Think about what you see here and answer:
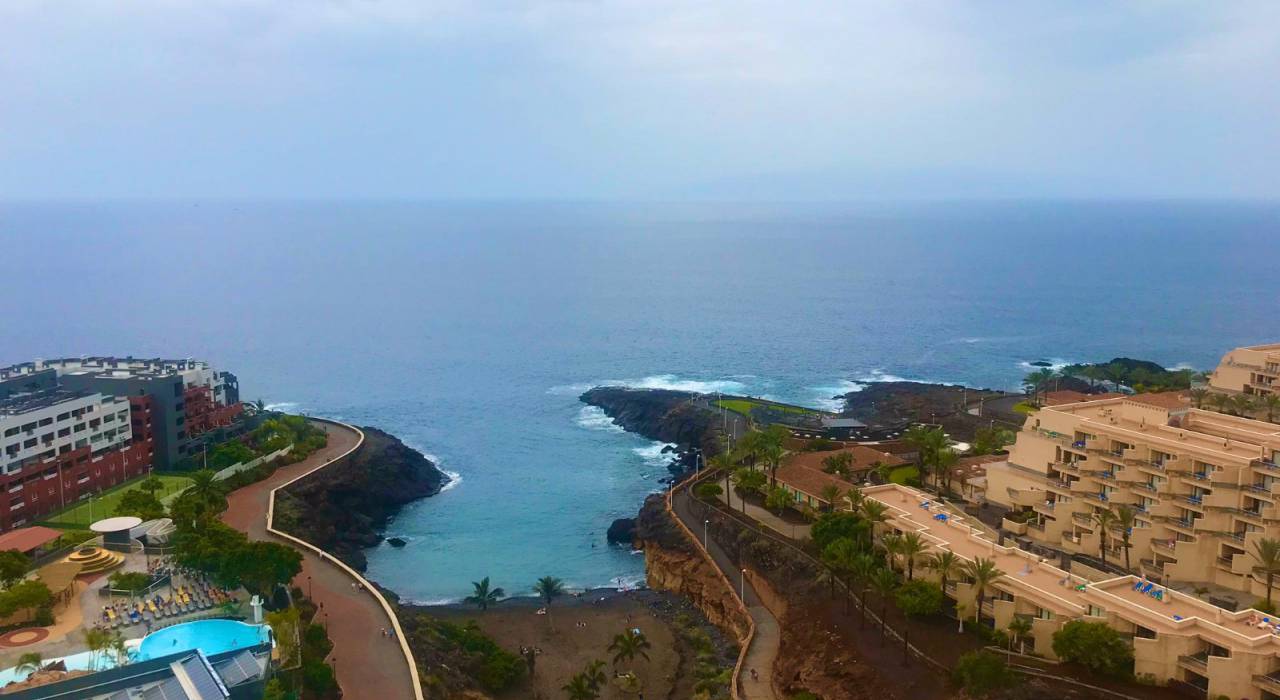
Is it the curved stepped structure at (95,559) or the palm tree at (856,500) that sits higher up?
the palm tree at (856,500)

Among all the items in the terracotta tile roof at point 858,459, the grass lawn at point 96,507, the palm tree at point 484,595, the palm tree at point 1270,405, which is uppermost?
the palm tree at point 1270,405

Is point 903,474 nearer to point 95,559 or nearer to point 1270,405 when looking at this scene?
point 1270,405

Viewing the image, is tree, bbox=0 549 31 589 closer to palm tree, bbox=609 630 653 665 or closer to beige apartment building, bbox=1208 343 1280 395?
palm tree, bbox=609 630 653 665

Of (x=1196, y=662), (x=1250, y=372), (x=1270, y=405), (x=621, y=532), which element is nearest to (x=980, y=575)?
(x=1196, y=662)

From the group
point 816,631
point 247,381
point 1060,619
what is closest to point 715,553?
point 816,631

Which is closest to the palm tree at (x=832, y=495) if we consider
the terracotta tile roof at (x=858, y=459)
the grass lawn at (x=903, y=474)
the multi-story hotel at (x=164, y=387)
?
the terracotta tile roof at (x=858, y=459)

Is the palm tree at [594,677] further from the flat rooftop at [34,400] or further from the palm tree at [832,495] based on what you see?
the flat rooftop at [34,400]

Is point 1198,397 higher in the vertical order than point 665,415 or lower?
higher
